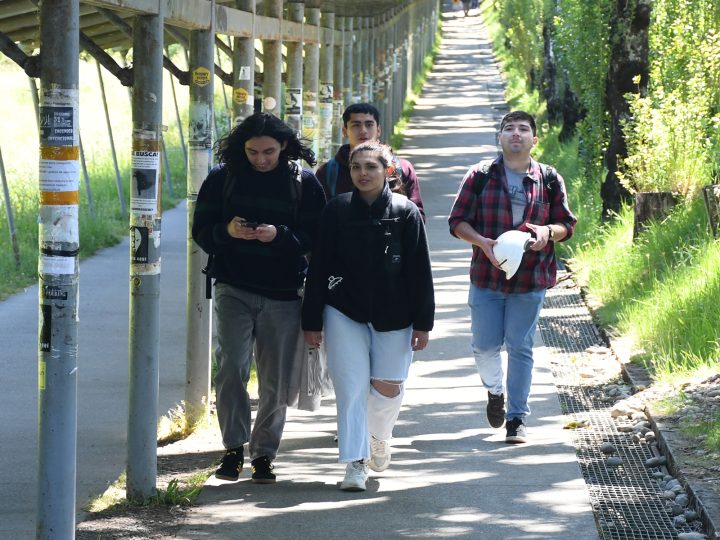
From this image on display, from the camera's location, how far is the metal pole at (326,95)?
728 inches

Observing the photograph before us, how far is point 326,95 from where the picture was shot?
61.7 feet

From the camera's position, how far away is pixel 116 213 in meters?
19.6

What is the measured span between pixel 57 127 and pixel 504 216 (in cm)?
315

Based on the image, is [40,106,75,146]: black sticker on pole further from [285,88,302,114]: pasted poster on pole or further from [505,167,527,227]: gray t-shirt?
[285,88,302,114]: pasted poster on pole

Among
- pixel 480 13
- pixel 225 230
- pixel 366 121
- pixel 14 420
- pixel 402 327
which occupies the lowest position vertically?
pixel 14 420

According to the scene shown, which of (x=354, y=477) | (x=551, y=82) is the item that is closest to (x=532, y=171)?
(x=354, y=477)

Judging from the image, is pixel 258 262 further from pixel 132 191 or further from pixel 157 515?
pixel 157 515

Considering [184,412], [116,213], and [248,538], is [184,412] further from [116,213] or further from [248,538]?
[116,213]

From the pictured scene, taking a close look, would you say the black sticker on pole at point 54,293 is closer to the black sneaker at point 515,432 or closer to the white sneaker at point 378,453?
the white sneaker at point 378,453

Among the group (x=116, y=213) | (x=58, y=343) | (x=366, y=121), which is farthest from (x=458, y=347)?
(x=116, y=213)

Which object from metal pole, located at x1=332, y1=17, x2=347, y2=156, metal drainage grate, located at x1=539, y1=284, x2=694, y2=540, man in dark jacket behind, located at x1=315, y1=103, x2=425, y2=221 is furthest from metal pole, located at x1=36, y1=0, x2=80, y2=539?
metal pole, located at x1=332, y1=17, x2=347, y2=156

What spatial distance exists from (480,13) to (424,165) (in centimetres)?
8029

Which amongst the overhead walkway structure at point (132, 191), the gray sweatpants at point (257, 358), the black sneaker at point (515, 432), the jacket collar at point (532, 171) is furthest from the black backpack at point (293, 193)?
the black sneaker at point (515, 432)

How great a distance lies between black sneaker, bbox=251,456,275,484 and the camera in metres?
7.11
